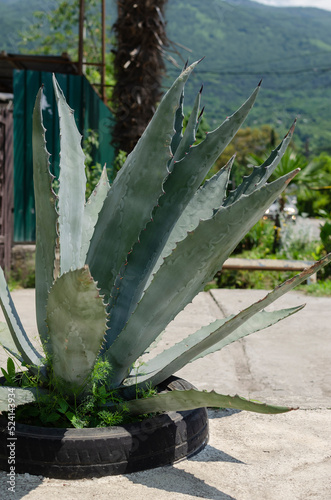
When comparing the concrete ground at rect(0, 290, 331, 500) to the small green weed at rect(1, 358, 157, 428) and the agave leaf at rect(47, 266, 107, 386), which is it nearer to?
the small green weed at rect(1, 358, 157, 428)

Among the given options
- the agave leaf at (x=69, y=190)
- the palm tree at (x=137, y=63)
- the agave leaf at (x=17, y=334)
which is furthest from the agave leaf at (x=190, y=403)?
the palm tree at (x=137, y=63)

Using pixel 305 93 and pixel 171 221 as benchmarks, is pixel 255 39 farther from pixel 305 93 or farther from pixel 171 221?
pixel 171 221

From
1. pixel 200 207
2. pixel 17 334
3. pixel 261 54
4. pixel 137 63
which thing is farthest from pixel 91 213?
pixel 261 54

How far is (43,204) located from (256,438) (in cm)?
132

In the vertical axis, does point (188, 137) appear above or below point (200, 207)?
above

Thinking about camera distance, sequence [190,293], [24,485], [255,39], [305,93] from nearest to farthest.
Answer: [24,485]
[190,293]
[305,93]
[255,39]

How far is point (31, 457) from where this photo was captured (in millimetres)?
1812

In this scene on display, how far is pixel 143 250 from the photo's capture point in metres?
2.07

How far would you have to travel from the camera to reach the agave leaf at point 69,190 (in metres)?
2.07

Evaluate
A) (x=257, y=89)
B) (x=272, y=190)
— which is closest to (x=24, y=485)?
(x=272, y=190)

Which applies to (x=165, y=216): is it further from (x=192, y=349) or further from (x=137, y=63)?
(x=137, y=63)

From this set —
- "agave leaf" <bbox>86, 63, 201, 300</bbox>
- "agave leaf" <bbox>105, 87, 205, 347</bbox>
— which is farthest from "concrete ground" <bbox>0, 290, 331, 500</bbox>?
"agave leaf" <bbox>86, 63, 201, 300</bbox>

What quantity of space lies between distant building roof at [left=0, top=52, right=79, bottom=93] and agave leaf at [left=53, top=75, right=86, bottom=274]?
5390mm

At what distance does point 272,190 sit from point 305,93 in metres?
130
